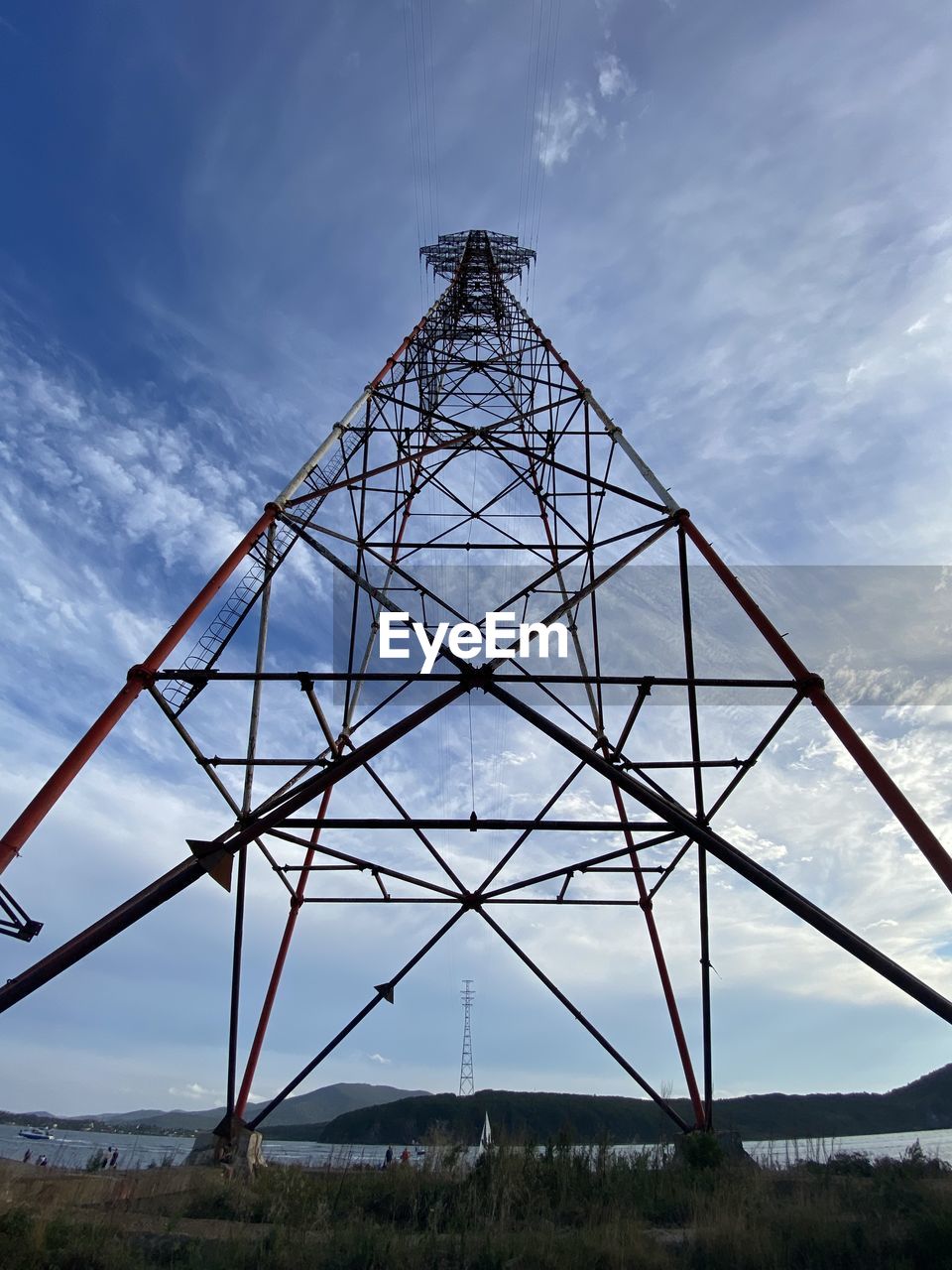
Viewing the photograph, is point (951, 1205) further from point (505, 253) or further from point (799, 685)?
point (505, 253)

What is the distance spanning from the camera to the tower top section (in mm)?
22062

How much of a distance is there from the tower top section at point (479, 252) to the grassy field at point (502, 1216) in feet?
67.0

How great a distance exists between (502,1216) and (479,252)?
22.0 metres

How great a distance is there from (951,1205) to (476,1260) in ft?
12.9

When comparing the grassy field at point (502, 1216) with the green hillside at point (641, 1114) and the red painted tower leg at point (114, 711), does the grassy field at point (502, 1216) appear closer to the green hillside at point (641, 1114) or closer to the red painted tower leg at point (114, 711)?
the red painted tower leg at point (114, 711)

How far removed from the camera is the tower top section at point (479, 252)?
2206 centimetres

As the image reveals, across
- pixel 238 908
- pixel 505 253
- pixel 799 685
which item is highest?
pixel 505 253

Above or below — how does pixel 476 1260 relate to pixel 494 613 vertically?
below

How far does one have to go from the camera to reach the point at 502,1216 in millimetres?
6969

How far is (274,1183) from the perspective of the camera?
8383 mm

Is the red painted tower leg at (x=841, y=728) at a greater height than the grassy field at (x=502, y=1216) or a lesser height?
greater

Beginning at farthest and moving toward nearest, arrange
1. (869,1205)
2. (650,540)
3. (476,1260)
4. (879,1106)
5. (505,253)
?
(879,1106) → (505,253) → (650,540) → (869,1205) → (476,1260)

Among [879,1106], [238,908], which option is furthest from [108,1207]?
[879,1106]

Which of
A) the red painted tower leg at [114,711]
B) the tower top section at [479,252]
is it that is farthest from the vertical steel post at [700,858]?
the tower top section at [479,252]
